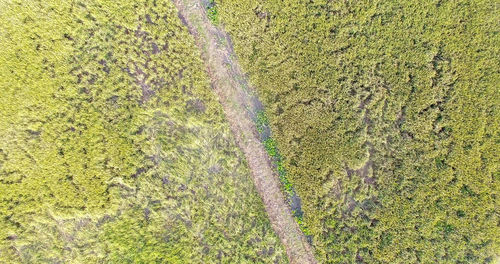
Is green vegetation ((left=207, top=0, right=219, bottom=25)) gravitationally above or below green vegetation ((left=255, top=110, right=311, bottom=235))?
above

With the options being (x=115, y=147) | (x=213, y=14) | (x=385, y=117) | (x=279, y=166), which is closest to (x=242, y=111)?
A: (x=279, y=166)

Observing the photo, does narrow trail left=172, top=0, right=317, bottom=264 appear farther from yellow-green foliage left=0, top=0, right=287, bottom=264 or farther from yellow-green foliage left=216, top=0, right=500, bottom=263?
yellow-green foliage left=216, top=0, right=500, bottom=263

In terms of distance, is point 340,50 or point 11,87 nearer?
point 11,87

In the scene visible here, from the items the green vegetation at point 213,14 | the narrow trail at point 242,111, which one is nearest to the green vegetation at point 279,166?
the narrow trail at point 242,111

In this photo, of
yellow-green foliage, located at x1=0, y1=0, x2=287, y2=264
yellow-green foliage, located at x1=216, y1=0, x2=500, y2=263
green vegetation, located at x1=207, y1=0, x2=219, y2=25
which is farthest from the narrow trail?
yellow-green foliage, located at x1=216, y1=0, x2=500, y2=263

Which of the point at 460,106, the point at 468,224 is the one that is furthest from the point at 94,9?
the point at 468,224

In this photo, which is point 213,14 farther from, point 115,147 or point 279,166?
point 279,166

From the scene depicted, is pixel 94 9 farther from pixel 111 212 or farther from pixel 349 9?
pixel 349 9
